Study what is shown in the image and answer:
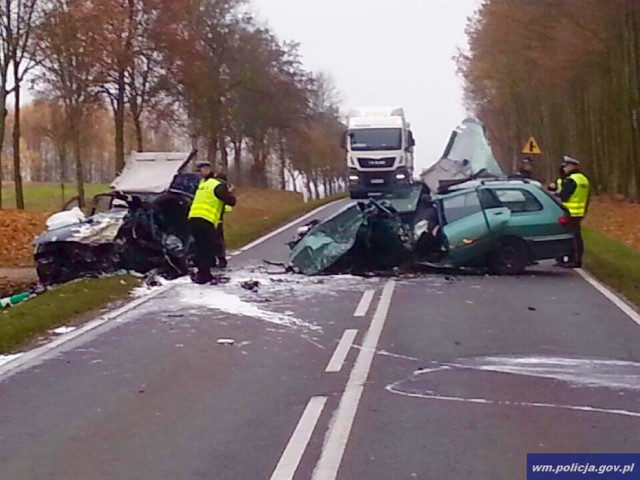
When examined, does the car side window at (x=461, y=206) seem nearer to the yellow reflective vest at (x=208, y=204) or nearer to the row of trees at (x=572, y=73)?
the yellow reflective vest at (x=208, y=204)

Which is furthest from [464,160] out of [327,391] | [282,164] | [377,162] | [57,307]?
[282,164]

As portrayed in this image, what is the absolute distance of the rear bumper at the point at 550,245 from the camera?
18.8 meters

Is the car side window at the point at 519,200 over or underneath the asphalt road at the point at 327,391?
over

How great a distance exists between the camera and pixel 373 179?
42000 millimetres

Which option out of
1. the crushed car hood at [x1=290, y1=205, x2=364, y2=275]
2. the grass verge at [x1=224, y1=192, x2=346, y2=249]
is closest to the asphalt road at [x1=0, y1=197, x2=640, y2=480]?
the crushed car hood at [x1=290, y1=205, x2=364, y2=275]

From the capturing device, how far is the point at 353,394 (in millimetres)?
9383

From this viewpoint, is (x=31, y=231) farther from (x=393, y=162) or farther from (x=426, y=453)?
Answer: (x=426, y=453)

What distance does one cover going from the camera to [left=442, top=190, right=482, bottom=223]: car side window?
63.1 feet

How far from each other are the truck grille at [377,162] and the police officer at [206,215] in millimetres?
23832

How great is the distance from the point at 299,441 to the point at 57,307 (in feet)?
25.8

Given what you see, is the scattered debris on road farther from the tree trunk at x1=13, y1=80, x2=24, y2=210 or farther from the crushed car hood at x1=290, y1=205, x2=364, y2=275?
the tree trunk at x1=13, y1=80, x2=24, y2=210

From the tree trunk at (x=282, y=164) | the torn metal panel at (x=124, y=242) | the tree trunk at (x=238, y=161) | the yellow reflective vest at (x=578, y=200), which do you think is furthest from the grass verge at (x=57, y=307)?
the tree trunk at (x=282, y=164)

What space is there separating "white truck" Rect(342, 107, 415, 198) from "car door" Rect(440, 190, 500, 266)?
2209cm

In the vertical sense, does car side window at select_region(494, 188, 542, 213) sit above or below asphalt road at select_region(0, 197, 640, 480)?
above
